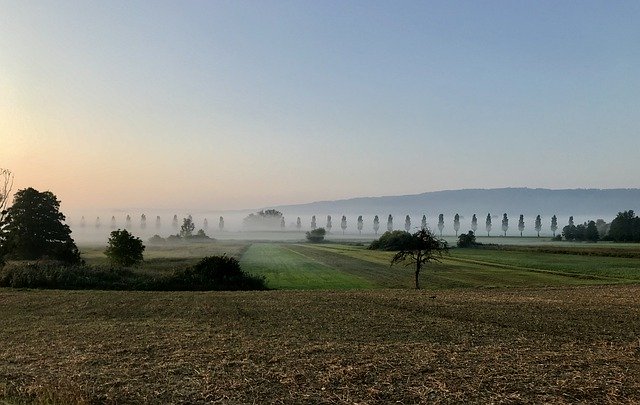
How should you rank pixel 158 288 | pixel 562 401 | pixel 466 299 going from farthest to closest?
pixel 158 288, pixel 466 299, pixel 562 401

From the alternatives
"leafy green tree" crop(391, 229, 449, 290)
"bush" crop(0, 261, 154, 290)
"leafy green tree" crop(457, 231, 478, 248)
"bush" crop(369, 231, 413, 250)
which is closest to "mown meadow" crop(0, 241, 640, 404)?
"bush" crop(0, 261, 154, 290)

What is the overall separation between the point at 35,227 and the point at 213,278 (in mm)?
35944

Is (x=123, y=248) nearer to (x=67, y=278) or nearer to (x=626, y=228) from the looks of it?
(x=67, y=278)

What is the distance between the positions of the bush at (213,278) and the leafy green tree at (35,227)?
1002 inches

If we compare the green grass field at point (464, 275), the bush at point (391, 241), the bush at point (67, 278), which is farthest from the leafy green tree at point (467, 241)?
the bush at point (67, 278)

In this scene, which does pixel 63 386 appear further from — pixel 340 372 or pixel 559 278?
pixel 559 278

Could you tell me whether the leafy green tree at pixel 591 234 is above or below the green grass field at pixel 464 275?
above

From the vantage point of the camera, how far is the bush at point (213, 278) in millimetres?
51156

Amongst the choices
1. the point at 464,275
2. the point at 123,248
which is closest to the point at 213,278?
the point at 123,248

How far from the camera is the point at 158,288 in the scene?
163 feet

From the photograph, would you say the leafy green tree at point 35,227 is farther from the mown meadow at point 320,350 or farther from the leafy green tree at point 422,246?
the leafy green tree at point 422,246

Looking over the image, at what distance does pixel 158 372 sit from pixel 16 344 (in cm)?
879

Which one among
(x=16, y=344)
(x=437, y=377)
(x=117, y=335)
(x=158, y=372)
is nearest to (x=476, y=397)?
(x=437, y=377)

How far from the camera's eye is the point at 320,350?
18.0 meters
